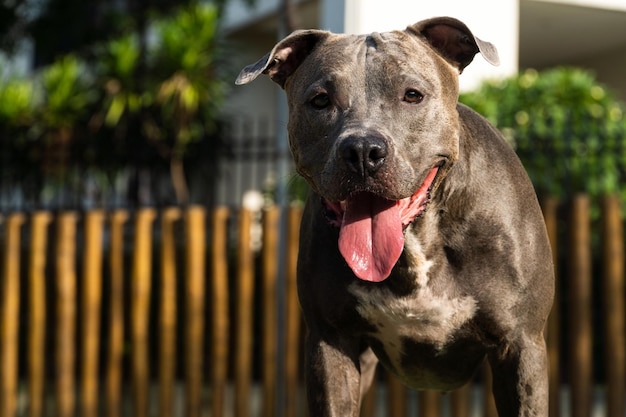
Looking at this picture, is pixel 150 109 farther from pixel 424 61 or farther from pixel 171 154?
pixel 424 61

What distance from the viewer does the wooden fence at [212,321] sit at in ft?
19.6

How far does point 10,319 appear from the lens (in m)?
6.96

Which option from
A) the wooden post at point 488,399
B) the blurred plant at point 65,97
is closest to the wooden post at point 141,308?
the wooden post at point 488,399

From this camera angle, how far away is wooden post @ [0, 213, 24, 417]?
6.92 m

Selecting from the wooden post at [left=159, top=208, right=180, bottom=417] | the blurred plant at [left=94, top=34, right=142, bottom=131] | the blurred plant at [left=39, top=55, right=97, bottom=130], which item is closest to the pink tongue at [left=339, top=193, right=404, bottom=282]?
the wooden post at [left=159, top=208, right=180, bottom=417]

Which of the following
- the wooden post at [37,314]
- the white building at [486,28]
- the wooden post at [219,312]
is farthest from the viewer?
the white building at [486,28]

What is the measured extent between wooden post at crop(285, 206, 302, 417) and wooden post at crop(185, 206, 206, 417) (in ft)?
1.93

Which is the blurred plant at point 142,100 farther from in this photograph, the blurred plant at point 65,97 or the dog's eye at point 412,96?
the dog's eye at point 412,96

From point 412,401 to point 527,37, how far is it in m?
7.31

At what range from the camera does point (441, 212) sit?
9.62 ft

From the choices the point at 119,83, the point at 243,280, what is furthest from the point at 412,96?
the point at 119,83

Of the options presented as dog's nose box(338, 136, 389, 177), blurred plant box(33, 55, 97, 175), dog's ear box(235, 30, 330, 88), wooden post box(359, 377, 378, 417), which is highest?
blurred plant box(33, 55, 97, 175)

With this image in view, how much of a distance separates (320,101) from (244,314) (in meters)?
3.86

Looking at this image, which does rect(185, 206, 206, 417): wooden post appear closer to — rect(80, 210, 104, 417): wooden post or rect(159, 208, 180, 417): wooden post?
rect(159, 208, 180, 417): wooden post
